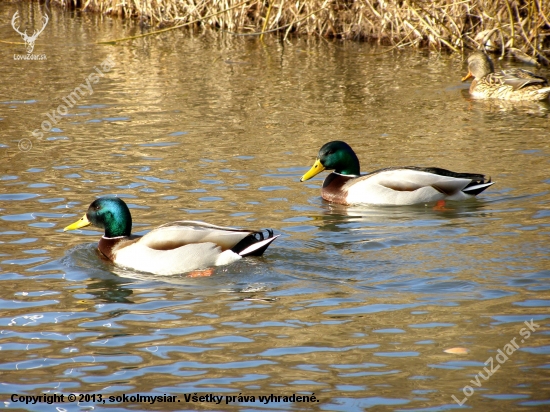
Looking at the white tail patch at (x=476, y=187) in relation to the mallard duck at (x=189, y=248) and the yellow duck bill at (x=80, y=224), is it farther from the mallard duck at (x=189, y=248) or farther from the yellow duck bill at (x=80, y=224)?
the yellow duck bill at (x=80, y=224)

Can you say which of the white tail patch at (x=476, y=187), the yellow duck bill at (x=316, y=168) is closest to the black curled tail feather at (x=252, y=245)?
the yellow duck bill at (x=316, y=168)

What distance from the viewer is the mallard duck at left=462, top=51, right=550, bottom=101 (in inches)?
556

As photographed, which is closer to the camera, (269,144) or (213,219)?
(213,219)

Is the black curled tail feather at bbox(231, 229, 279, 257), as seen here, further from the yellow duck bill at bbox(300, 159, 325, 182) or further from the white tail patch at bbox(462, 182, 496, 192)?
the white tail patch at bbox(462, 182, 496, 192)

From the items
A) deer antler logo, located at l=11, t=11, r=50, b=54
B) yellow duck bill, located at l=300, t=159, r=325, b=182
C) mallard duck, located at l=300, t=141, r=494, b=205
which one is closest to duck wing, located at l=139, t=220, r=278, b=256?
mallard duck, located at l=300, t=141, r=494, b=205

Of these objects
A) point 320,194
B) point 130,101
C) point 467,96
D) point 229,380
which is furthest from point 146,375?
point 467,96

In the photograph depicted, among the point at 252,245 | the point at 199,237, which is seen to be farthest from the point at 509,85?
the point at 199,237

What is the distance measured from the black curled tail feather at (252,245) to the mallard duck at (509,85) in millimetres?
7728

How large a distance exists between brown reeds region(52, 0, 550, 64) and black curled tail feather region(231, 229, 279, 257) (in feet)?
25.0

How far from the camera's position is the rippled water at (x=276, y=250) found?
5.57 meters

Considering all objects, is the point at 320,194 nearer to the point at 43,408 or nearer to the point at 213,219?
the point at 213,219

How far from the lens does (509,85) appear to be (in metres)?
14.4

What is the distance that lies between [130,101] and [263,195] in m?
4.96

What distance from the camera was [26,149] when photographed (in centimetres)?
1152
